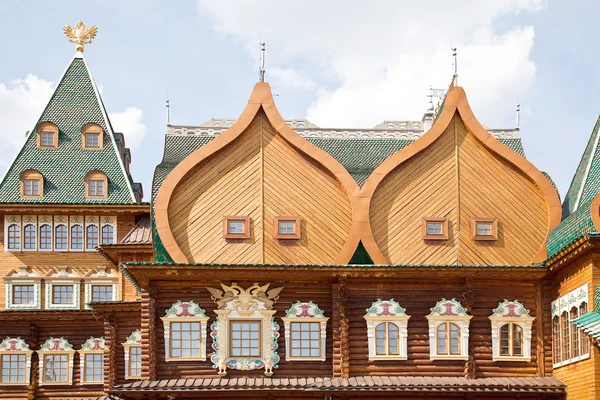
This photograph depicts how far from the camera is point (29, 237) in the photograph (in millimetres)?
45594

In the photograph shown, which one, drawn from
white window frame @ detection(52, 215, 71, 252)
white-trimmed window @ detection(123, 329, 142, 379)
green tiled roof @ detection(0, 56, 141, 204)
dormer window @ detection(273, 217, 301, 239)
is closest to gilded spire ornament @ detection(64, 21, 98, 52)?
green tiled roof @ detection(0, 56, 141, 204)

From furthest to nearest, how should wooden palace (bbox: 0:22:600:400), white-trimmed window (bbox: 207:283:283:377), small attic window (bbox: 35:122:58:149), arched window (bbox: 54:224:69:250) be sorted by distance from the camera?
1. small attic window (bbox: 35:122:58:149)
2. arched window (bbox: 54:224:69:250)
3. white-trimmed window (bbox: 207:283:283:377)
4. wooden palace (bbox: 0:22:600:400)

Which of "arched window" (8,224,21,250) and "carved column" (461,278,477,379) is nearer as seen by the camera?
"carved column" (461,278,477,379)

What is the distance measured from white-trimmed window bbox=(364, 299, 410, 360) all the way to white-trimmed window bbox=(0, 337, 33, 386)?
19712mm

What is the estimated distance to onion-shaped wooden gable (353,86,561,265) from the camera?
101 feet

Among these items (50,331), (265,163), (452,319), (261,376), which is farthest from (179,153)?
(50,331)

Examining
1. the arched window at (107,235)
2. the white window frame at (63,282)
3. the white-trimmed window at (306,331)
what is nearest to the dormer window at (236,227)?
the white-trimmed window at (306,331)

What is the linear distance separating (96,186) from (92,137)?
285 cm

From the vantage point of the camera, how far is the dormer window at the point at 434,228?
30734 mm

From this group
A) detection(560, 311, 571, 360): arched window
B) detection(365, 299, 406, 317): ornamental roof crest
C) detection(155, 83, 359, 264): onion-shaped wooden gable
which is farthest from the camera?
detection(155, 83, 359, 264): onion-shaped wooden gable

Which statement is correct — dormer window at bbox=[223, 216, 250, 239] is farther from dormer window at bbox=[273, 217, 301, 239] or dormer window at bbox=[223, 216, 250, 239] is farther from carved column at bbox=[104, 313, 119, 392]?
carved column at bbox=[104, 313, 119, 392]

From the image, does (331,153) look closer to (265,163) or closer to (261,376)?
(265,163)

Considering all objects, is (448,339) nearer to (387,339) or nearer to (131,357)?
(387,339)

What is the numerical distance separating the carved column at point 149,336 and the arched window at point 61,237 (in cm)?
1699
